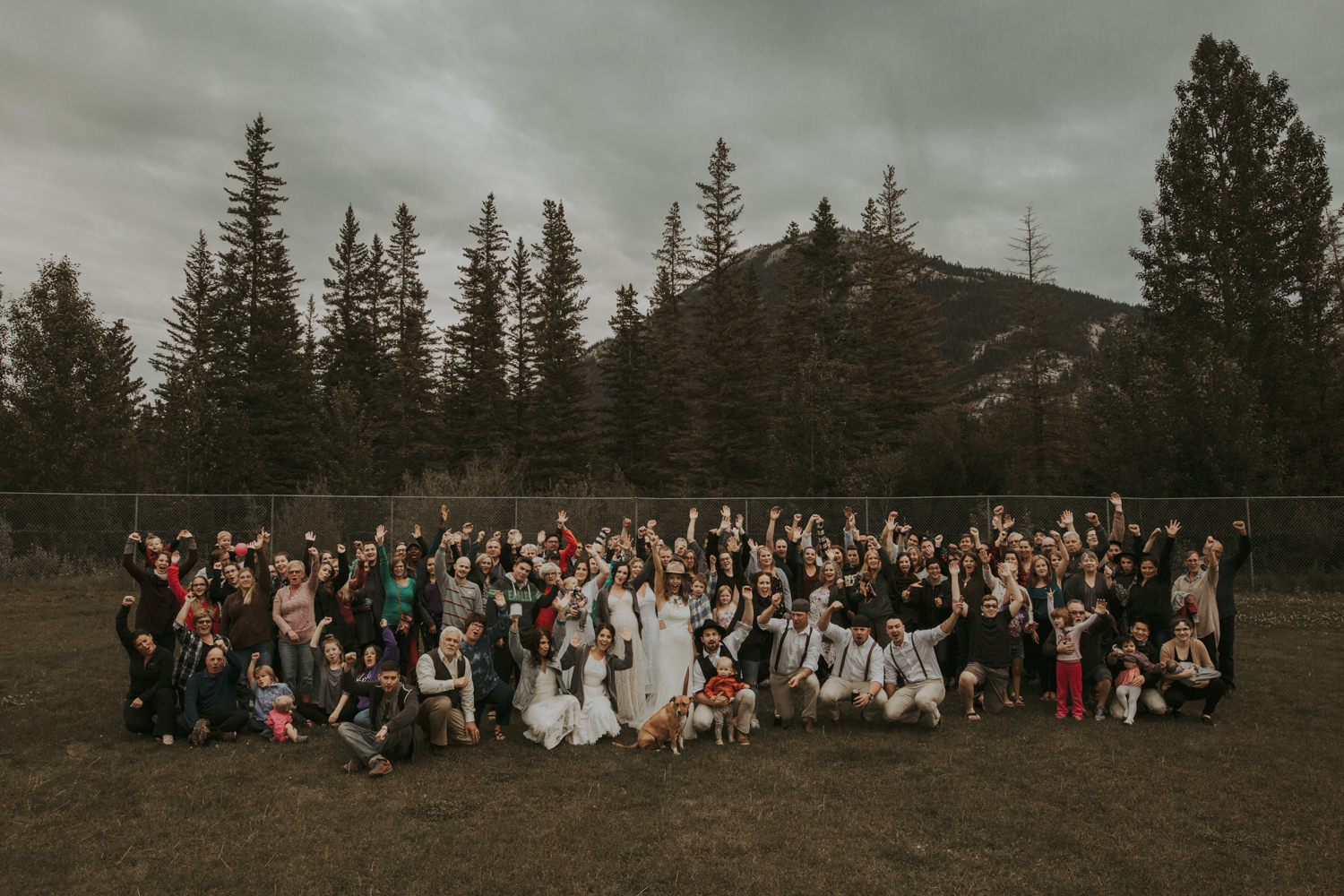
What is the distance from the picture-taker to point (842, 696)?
8.50 m

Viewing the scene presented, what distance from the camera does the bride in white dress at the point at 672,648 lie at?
8203mm

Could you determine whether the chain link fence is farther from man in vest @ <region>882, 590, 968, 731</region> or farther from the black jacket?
man in vest @ <region>882, 590, 968, 731</region>

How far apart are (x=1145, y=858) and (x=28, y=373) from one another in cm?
3094

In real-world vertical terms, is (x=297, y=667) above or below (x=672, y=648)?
below

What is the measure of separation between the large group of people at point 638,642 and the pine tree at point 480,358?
33.6m

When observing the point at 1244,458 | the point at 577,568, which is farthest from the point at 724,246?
the point at 577,568

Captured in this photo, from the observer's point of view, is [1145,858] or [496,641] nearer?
[1145,858]

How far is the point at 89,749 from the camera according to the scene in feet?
24.2

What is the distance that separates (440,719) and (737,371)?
33.6 m

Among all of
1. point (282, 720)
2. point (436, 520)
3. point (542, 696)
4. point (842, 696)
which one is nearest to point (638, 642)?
point (542, 696)

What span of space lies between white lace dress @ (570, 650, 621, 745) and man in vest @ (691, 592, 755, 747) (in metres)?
0.87

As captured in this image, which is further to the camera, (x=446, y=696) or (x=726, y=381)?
(x=726, y=381)

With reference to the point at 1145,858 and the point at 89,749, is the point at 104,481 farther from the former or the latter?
the point at 1145,858

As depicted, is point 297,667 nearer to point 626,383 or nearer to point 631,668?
point 631,668
